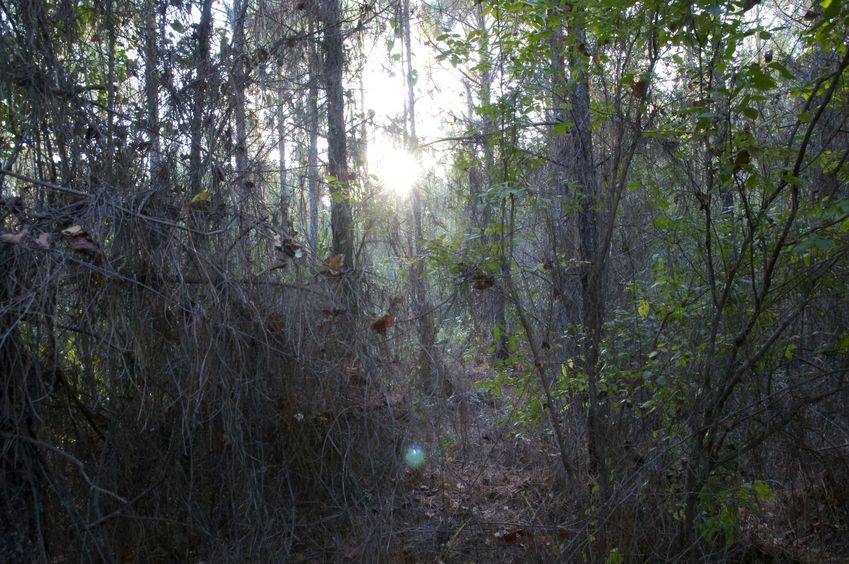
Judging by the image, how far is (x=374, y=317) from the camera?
4.53 meters

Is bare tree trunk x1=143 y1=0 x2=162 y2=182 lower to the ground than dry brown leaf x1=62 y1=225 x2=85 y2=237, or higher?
higher

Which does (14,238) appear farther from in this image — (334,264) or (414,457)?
(414,457)

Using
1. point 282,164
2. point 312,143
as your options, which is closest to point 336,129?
point 312,143

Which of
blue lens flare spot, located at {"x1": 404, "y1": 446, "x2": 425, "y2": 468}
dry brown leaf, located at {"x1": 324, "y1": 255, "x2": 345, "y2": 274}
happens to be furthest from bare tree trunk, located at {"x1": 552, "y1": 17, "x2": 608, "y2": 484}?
dry brown leaf, located at {"x1": 324, "y1": 255, "x2": 345, "y2": 274}

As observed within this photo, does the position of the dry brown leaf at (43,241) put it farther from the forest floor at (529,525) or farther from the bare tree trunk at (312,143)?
the forest floor at (529,525)

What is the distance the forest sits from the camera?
12.1 ft

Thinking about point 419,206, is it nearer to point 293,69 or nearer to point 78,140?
point 293,69

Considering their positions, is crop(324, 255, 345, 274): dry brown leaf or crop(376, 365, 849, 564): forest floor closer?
crop(324, 255, 345, 274): dry brown leaf

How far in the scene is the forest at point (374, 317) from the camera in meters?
3.68

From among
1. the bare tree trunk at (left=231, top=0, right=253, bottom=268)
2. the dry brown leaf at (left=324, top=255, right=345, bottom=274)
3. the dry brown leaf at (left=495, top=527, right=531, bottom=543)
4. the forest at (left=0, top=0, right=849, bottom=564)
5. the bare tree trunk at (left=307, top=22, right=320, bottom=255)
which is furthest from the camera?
the bare tree trunk at (left=307, top=22, right=320, bottom=255)

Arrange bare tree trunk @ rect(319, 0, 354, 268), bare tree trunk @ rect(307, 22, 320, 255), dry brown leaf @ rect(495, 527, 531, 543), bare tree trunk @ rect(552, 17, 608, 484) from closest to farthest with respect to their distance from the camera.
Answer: bare tree trunk @ rect(552, 17, 608, 484) → dry brown leaf @ rect(495, 527, 531, 543) → bare tree trunk @ rect(307, 22, 320, 255) → bare tree trunk @ rect(319, 0, 354, 268)

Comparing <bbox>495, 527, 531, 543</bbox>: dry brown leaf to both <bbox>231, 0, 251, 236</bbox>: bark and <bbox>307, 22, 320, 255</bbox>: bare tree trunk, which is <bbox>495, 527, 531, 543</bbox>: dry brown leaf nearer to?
<bbox>307, 22, 320, 255</bbox>: bare tree trunk

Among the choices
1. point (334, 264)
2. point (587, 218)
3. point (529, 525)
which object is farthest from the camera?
point (587, 218)

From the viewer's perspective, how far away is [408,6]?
27.5ft
